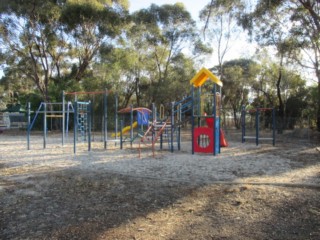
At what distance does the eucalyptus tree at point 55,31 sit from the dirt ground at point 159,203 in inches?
715

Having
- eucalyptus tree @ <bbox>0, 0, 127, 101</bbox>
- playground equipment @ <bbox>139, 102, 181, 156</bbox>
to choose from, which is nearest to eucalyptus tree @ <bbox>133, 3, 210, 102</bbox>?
eucalyptus tree @ <bbox>0, 0, 127, 101</bbox>

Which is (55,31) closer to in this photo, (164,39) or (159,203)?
(164,39)


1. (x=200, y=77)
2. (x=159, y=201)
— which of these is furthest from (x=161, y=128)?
(x=159, y=201)

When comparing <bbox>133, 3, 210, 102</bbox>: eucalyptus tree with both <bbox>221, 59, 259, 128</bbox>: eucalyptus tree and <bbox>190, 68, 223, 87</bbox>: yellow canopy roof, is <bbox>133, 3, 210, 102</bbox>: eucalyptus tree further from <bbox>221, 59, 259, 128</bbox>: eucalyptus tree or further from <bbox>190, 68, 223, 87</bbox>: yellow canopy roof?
<bbox>190, 68, 223, 87</bbox>: yellow canopy roof

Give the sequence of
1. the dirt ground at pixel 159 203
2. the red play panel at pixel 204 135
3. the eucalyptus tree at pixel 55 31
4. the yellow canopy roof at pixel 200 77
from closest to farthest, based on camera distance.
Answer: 1. the dirt ground at pixel 159 203
2. the red play panel at pixel 204 135
3. the yellow canopy roof at pixel 200 77
4. the eucalyptus tree at pixel 55 31

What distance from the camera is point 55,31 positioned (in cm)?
2420

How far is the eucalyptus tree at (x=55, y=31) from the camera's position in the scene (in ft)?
73.2

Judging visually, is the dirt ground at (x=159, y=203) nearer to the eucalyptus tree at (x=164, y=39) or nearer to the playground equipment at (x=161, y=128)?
the playground equipment at (x=161, y=128)

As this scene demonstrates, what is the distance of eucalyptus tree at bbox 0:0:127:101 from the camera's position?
22.3 m

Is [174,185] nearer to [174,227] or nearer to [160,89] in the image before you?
[174,227]

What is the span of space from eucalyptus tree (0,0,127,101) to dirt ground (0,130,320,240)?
59.6ft

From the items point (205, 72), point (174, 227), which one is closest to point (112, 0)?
point (205, 72)

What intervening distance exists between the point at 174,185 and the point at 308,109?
83.7 ft

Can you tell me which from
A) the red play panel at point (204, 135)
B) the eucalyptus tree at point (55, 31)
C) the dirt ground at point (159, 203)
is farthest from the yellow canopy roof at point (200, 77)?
the eucalyptus tree at point (55, 31)
